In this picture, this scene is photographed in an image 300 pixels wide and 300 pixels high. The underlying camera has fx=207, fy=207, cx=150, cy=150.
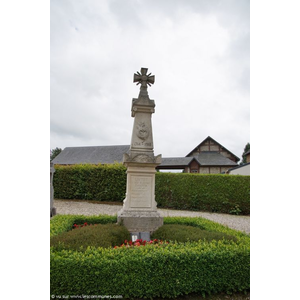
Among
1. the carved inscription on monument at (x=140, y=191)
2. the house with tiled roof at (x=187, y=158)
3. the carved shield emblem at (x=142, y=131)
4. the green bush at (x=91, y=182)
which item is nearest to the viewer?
the carved inscription on monument at (x=140, y=191)

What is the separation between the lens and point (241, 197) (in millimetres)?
11102

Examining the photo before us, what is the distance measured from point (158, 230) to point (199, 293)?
6.84ft

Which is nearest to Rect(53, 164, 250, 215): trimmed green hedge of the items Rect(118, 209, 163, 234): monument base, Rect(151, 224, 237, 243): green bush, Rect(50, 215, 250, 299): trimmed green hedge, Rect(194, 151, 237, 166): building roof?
Rect(118, 209, 163, 234): monument base

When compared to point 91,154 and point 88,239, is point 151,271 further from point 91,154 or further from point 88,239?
point 91,154

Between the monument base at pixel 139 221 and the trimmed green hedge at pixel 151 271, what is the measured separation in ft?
6.60

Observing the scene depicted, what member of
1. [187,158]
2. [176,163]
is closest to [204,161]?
[187,158]

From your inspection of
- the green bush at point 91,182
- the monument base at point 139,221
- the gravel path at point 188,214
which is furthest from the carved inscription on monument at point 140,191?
the green bush at point 91,182

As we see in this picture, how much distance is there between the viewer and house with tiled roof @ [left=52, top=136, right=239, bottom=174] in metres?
24.8

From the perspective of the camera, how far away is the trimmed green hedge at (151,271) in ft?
8.73

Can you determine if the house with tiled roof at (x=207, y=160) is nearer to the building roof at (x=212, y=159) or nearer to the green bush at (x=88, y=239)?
the building roof at (x=212, y=159)

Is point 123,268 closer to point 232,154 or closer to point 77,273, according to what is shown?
point 77,273

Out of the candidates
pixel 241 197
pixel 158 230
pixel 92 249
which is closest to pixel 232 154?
pixel 241 197

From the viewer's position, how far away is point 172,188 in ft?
39.7

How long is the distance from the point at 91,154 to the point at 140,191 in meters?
25.9
